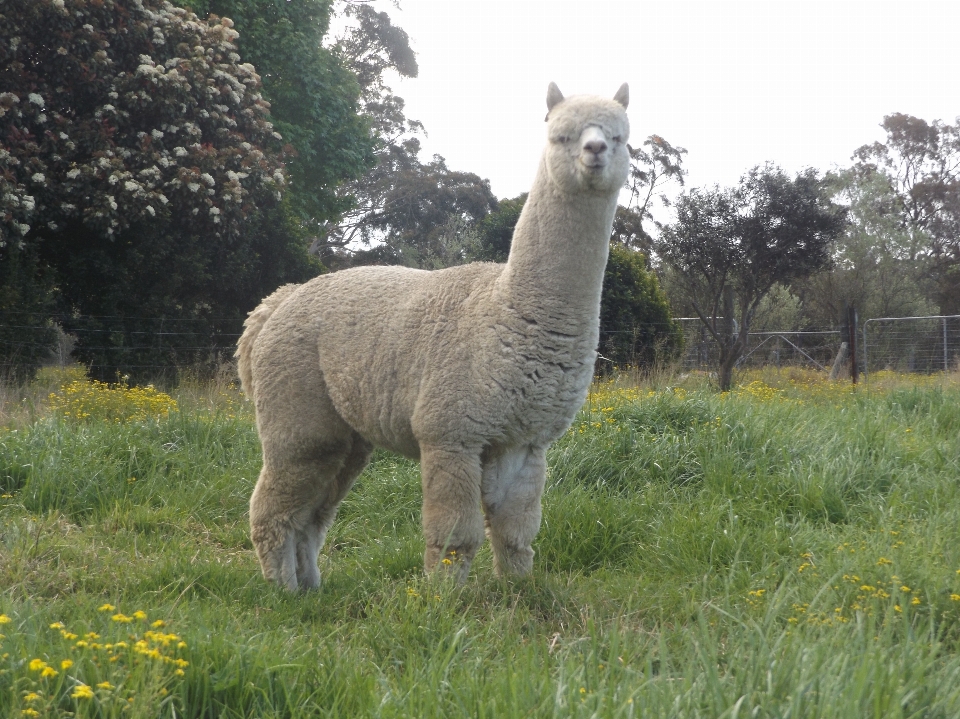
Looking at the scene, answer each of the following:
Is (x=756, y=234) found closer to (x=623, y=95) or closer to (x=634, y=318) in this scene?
(x=634, y=318)

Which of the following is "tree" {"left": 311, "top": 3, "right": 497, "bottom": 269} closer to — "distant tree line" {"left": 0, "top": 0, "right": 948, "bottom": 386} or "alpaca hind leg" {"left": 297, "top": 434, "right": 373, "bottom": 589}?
"distant tree line" {"left": 0, "top": 0, "right": 948, "bottom": 386}

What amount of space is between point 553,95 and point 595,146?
573 millimetres

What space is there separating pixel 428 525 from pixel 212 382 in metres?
8.28

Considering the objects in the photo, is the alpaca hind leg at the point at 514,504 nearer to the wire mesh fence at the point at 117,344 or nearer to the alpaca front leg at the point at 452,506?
the alpaca front leg at the point at 452,506

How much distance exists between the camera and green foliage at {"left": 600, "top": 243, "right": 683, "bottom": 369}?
15.1 m

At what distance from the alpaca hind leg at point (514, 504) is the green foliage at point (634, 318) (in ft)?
33.2

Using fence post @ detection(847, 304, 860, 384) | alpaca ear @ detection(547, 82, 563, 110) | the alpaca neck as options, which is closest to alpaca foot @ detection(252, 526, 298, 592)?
the alpaca neck

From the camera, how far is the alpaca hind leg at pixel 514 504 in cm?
462

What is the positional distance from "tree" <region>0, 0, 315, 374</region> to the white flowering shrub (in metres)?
0.02

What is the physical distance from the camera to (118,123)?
527 inches

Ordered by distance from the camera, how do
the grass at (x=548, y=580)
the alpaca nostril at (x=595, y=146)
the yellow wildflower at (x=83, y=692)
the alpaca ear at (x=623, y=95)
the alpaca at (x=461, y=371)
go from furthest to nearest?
the alpaca ear at (x=623, y=95), the alpaca at (x=461, y=371), the alpaca nostril at (x=595, y=146), the grass at (x=548, y=580), the yellow wildflower at (x=83, y=692)

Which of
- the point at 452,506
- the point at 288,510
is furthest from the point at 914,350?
the point at 452,506

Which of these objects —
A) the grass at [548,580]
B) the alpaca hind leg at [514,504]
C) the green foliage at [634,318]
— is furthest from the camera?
the green foliage at [634,318]

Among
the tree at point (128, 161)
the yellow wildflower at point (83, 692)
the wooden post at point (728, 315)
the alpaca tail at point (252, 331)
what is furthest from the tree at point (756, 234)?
the yellow wildflower at point (83, 692)
